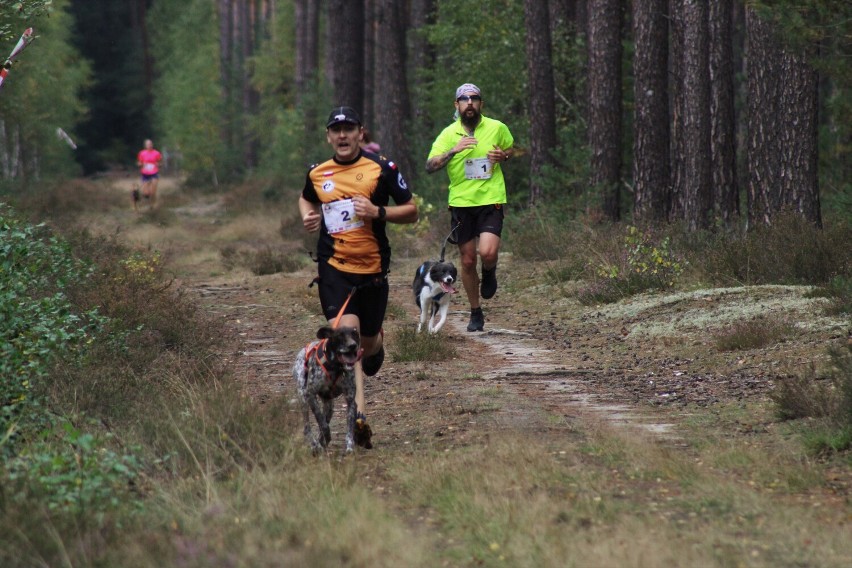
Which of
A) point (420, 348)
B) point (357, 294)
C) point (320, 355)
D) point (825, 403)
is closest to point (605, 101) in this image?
point (420, 348)

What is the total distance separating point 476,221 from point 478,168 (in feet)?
2.02

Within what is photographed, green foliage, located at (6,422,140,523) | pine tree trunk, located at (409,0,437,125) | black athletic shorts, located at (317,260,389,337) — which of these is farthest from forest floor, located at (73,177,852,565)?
pine tree trunk, located at (409,0,437,125)

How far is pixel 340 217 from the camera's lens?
25.1 feet

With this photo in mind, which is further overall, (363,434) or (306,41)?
(306,41)

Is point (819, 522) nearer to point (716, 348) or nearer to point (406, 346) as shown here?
point (716, 348)

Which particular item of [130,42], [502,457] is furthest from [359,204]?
[130,42]

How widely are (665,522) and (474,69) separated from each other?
2084 centimetres

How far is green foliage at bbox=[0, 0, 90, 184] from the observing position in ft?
123

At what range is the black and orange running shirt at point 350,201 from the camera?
7621 millimetres

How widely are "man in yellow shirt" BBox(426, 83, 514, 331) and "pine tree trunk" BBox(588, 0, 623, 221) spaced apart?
8001 mm

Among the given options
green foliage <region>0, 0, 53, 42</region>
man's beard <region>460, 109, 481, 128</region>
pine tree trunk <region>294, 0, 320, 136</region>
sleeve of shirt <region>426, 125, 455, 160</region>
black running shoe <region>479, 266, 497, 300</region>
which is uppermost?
pine tree trunk <region>294, 0, 320, 136</region>

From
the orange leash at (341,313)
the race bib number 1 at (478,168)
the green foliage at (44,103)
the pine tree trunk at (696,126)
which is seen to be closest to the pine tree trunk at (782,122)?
the pine tree trunk at (696,126)

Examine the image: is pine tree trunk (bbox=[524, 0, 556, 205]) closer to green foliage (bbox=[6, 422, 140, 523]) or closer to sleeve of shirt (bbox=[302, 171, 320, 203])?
sleeve of shirt (bbox=[302, 171, 320, 203])

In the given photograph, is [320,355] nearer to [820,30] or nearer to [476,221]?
[820,30]
